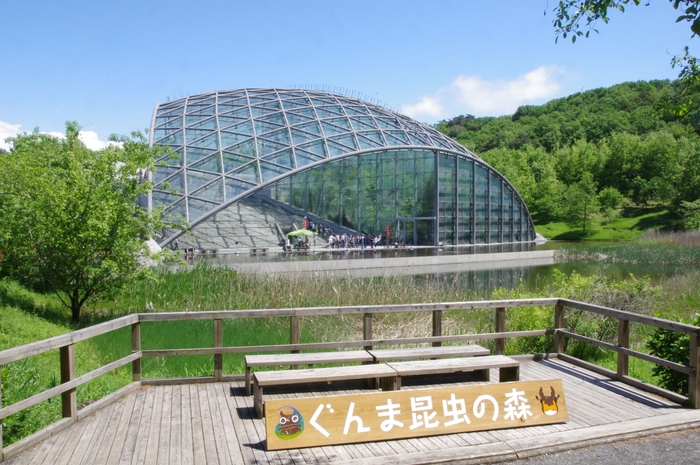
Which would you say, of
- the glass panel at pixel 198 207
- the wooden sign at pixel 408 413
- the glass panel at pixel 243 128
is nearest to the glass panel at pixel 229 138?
the glass panel at pixel 243 128

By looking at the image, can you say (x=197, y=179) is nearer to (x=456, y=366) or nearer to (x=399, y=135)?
(x=399, y=135)

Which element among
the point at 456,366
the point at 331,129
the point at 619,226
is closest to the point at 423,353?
the point at 456,366

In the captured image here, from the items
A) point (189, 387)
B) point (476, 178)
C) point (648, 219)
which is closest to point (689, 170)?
point (648, 219)

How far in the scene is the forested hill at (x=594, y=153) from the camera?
6234 centimetres

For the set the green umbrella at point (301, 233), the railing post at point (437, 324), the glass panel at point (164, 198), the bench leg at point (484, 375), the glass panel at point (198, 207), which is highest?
the glass panel at point (164, 198)

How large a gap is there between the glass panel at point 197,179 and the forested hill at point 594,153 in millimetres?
27828

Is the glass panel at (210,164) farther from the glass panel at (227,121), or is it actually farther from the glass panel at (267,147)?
the glass panel at (227,121)

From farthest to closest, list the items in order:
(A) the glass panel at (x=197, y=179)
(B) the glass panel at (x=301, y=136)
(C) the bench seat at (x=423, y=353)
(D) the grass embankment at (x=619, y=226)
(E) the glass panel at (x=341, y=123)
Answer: (D) the grass embankment at (x=619, y=226)
(E) the glass panel at (x=341, y=123)
(B) the glass panel at (x=301, y=136)
(A) the glass panel at (x=197, y=179)
(C) the bench seat at (x=423, y=353)

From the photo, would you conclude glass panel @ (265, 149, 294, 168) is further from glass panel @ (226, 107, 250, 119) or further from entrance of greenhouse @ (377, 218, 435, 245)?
entrance of greenhouse @ (377, 218, 435, 245)

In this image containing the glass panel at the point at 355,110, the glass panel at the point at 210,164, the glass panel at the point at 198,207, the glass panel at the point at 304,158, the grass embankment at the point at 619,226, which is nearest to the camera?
the glass panel at the point at 198,207

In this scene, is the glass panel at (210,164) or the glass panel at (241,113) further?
the glass panel at (241,113)

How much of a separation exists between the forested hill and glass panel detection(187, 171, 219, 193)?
2783 centimetres

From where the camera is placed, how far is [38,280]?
1414 cm

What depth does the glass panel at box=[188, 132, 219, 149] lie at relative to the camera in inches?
1334
